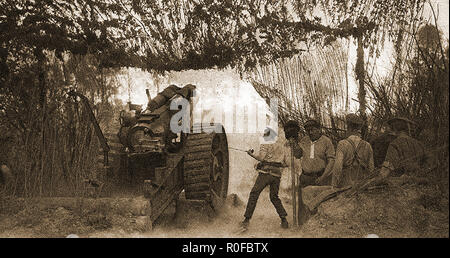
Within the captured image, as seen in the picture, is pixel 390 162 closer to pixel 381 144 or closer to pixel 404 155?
pixel 404 155

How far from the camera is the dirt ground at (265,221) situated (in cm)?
502

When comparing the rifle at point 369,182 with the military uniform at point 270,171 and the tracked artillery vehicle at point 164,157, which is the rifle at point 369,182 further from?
the tracked artillery vehicle at point 164,157

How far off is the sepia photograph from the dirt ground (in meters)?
0.02

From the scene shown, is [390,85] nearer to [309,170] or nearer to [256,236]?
[309,170]

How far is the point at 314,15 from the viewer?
7754 mm

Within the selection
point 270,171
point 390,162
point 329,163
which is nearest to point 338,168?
point 329,163

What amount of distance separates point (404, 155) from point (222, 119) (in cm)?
517

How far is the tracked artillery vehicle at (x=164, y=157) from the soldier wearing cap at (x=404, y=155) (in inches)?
104

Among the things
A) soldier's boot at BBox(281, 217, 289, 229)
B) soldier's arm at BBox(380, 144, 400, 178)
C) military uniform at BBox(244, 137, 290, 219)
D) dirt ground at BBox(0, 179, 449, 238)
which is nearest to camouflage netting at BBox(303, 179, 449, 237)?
dirt ground at BBox(0, 179, 449, 238)

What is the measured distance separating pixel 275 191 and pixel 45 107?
12.5 ft

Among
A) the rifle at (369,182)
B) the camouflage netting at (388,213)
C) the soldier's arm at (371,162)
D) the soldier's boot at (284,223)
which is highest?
the soldier's arm at (371,162)

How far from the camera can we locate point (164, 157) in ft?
23.2

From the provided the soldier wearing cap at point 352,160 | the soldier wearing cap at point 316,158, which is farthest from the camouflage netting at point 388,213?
the soldier wearing cap at point 316,158
